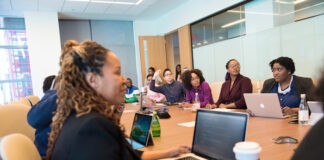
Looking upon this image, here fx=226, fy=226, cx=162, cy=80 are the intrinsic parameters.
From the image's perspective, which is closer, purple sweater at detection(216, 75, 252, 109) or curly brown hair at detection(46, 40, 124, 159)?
curly brown hair at detection(46, 40, 124, 159)

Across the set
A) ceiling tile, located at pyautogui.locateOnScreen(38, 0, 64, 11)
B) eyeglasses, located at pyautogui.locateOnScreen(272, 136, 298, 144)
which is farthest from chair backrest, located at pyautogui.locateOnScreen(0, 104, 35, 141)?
ceiling tile, located at pyautogui.locateOnScreen(38, 0, 64, 11)

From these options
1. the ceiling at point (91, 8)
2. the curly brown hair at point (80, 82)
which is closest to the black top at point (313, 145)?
the curly brown hair at point (80, 82)

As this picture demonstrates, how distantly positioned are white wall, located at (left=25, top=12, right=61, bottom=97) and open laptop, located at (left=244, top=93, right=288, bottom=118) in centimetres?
509

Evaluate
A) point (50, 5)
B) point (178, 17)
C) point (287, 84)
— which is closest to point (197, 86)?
point (287, 84)

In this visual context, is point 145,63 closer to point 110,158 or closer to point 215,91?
point 215,91

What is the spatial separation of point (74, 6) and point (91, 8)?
42 centimetres

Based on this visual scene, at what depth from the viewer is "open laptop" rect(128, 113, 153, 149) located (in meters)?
1.47

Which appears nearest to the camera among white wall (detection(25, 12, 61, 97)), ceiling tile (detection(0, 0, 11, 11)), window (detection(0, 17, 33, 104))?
ceiling tile (detection(0, 0, 11, 11))

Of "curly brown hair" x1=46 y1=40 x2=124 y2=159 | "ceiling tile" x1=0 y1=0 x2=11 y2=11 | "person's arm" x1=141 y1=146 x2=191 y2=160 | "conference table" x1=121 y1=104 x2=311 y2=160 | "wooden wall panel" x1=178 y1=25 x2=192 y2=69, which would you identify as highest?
"ceiling tile" x1=0 y1=0 x2=11 y2=11

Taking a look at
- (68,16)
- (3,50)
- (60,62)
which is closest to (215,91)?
(60,62)

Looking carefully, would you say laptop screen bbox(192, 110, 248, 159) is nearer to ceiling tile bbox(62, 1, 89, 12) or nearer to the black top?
the black top

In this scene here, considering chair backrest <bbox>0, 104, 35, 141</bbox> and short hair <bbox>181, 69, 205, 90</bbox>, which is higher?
short hair <bbox>181, 69, 205, 90</bbox>

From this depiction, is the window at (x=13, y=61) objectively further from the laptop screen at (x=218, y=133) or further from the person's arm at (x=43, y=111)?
the laptop screen at (x=218, y=133)

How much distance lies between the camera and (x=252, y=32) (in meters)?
4.38
